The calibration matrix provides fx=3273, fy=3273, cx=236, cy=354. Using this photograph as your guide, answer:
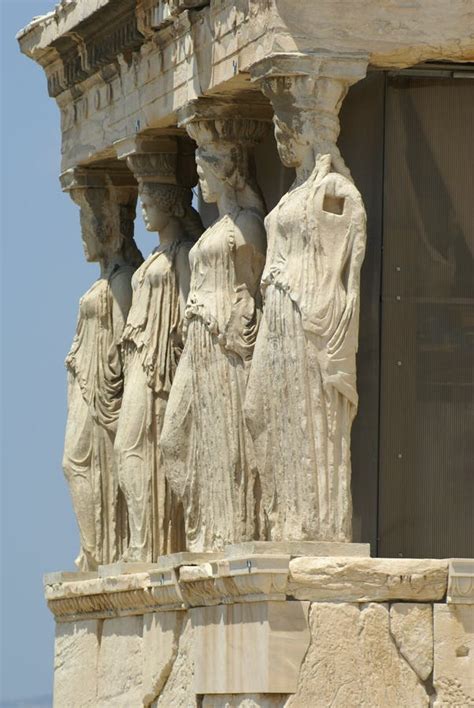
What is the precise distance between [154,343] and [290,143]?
105 inches

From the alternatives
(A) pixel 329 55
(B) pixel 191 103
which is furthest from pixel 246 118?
(A) pixel 329 55

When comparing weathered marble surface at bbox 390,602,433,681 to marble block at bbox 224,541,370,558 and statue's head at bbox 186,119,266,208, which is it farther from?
statue's head at bbox 186,119,266,208

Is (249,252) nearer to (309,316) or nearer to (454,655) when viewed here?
(309,316)

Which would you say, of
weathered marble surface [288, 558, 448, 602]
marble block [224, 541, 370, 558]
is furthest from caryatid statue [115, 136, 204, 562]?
weathered marble surface [288, 558, 448, 602]

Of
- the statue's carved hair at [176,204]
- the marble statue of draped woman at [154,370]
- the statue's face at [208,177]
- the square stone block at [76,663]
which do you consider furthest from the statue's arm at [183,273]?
the square stone block at [76,663]

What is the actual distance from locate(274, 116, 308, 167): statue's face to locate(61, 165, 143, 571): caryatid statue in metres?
3.64

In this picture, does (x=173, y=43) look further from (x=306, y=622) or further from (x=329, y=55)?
(x=306, y=622)

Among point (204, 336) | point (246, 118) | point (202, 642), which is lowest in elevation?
point (202, 642)

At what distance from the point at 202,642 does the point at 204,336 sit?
1903 millimetres

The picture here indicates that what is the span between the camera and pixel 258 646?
17266 mm

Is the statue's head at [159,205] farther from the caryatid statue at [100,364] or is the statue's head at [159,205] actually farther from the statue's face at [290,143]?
the statue's face at [290,143]

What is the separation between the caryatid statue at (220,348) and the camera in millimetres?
18688

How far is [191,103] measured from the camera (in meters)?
19.1

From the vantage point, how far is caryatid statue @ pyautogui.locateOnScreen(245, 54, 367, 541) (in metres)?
17.5
